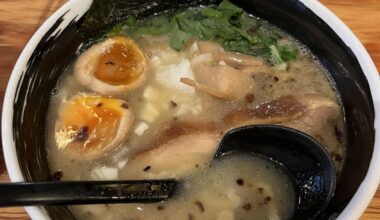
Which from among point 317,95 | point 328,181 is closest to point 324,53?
point 317,95

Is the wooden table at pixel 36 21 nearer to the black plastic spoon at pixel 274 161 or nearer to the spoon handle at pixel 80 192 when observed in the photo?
the black plastic spoon at pixel 274 161

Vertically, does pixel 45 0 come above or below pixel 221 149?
above

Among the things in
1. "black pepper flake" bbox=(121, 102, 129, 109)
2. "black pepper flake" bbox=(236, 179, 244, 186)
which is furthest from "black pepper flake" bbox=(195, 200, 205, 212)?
"black pepper flake" bbox=(121, 102, 129, 109)

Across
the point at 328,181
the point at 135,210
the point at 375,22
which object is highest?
the point at 375,22

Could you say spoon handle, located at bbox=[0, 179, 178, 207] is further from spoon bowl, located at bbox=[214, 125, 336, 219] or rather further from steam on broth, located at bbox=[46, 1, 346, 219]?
spoon bowl, located at bbox=[214, 125, 336, 219]

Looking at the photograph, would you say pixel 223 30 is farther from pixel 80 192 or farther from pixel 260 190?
pixel 80 192

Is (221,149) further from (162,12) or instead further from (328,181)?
(162,12)

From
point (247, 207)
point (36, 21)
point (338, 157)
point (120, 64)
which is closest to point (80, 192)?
point (247, 207)
